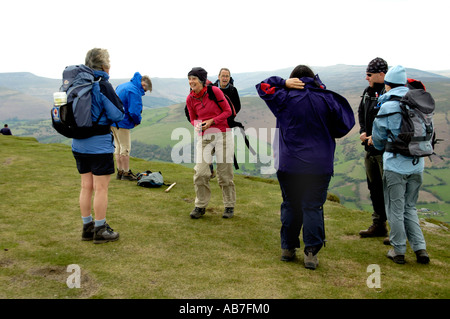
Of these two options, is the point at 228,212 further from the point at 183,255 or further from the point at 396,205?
the point at 396,205

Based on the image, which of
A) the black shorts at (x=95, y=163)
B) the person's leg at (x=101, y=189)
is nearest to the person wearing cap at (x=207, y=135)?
the person's leg at (x=101, y=189)

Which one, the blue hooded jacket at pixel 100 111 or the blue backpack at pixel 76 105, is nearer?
the blue backpack at pixel 76 105

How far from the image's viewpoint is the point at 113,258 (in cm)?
597

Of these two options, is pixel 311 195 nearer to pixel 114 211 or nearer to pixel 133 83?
pixel 114 211

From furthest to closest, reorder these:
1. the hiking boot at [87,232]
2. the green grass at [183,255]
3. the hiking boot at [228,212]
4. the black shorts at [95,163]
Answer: the hiking boot at [228,212]
the hiking boot at [87,232]
the black shorts at [95,163]
the green grass at [183,255]

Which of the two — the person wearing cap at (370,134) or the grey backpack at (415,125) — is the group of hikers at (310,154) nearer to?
the person wearing cap at (370,134)

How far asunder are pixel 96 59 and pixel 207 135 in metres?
3.22

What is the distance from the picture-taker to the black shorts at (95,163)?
20.5ft

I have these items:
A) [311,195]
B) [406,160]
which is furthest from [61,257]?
[406,160]

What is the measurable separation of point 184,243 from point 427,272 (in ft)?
14.4

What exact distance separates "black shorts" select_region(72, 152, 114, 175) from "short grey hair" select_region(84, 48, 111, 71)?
162cm

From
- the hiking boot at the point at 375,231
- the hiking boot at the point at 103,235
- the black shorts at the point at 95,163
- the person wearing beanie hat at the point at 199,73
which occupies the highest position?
the person wearing beanie hat at the point at 199,73

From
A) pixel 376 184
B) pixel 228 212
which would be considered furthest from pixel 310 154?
pixel 228 212

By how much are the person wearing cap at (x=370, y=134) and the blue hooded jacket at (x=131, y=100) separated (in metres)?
7.28
